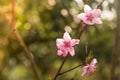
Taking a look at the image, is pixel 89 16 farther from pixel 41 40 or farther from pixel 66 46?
pixel 41 40

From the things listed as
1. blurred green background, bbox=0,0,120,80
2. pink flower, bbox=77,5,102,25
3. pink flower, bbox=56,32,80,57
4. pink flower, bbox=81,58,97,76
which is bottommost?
blurred green background, bbox=0,0,120,80

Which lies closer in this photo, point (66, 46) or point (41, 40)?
point (66, 46)

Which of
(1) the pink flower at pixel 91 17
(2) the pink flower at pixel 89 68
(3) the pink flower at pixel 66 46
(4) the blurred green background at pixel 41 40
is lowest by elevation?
(4) the blurred green background at pixel 41 40

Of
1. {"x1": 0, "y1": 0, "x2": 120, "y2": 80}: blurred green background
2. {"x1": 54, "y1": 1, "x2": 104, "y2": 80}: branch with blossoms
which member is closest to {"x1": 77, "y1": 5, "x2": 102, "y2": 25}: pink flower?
{"x1": 54, "y1": 1, "x2": 104, "y2": 80}: branch with blossoms

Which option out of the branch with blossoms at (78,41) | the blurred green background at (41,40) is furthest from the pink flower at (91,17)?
the blurred green background at (41,40)

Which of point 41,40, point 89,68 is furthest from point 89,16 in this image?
point 41,40

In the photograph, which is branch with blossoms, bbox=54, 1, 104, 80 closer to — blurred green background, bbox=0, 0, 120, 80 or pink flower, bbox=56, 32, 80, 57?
pink flower, bbox=56, 32, 80, 57

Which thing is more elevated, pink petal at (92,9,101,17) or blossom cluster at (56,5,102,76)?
pink petal at (92,9,101,17)

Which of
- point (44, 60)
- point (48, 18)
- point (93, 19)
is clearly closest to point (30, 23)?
point (48, 18)

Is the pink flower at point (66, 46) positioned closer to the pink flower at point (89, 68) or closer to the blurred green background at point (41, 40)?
the pink flower at point (89, 68)

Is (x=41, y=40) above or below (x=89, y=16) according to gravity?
below

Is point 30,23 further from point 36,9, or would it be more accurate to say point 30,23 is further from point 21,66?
point 21,66
